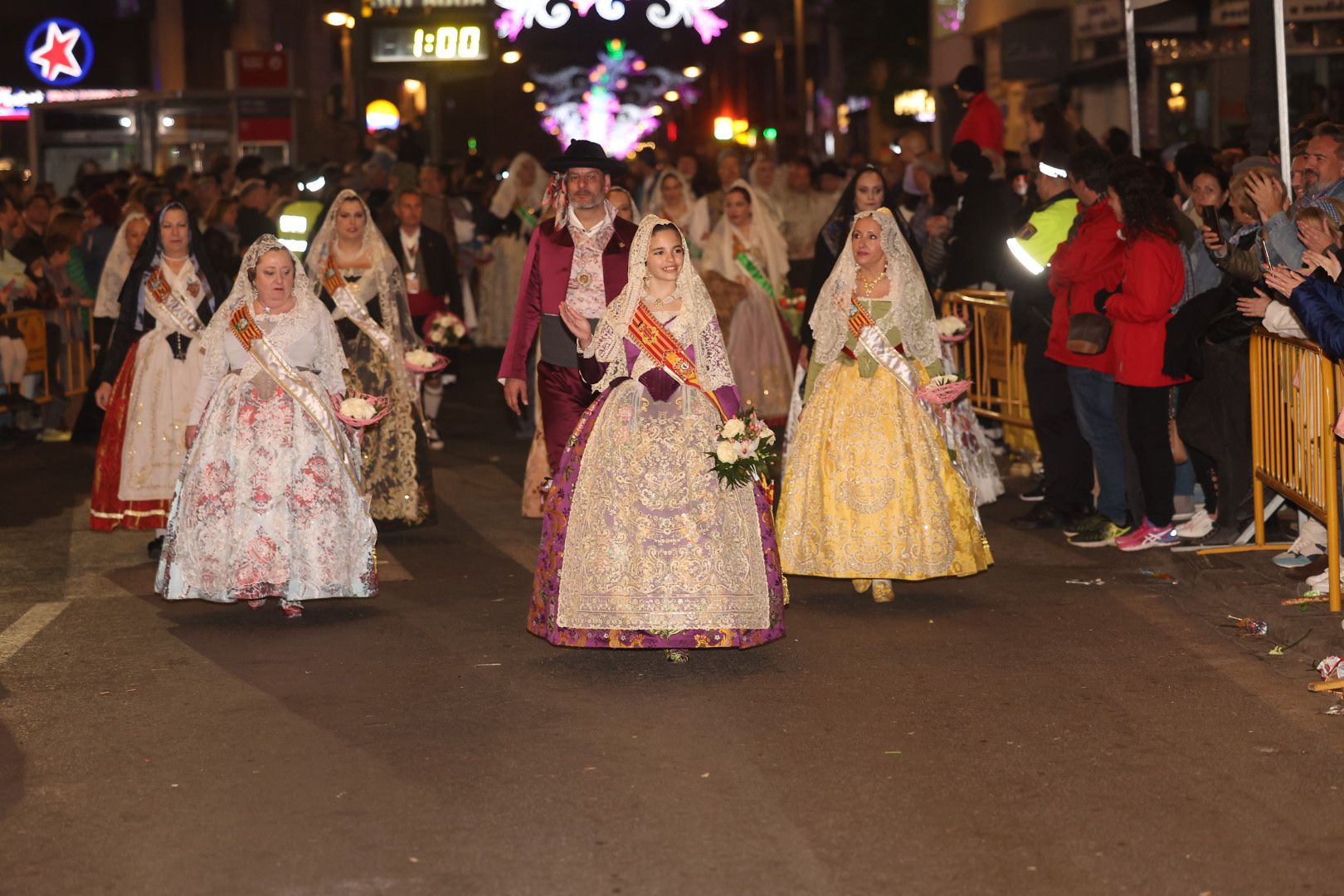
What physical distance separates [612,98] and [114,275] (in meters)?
89.2

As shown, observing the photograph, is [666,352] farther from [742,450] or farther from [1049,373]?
[1049,373]

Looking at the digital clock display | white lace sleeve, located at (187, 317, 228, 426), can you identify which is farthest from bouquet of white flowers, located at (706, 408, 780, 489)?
the digital clock display

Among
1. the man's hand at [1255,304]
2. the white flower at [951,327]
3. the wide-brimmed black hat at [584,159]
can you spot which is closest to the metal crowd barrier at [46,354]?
the wide-brimmed black hat at [584,159]

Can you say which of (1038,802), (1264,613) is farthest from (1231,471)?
(1038,802)

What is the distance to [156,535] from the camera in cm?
1158

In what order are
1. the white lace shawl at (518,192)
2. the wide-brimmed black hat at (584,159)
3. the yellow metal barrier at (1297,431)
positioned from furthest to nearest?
the white lace shawl at (518,192) → the wide-brimmed black hat at (584,159) → the yellow metal barrier at (1297,431)

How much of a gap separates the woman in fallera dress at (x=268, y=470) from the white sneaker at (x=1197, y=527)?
4.38 m

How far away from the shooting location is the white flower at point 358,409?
9.11 m

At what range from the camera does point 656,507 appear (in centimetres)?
804

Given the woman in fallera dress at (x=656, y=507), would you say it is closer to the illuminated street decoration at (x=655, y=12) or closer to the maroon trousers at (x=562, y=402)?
the maroon trousers at (x=562, y=402)

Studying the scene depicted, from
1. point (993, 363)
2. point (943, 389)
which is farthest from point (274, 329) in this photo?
point (993, 363)

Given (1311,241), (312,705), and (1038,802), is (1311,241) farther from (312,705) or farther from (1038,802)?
(312,705)

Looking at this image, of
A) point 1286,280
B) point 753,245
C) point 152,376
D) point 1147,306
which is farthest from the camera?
point 753,245

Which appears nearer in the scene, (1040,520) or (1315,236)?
(1315,236)
